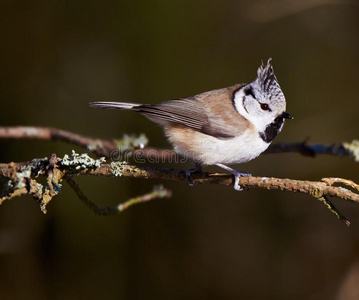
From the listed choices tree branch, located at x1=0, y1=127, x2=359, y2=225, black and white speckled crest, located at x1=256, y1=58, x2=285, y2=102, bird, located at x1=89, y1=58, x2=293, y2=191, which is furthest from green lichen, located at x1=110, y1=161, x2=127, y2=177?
black and white speckled crest, located at x1=256, y1=58, x2=285, y2=102

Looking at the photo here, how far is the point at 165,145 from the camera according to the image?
4336 millimetres

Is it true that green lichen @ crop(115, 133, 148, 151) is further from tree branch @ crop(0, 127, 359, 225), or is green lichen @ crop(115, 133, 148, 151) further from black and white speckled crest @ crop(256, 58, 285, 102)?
black and white speckled crest @ crop(256, 58, 285, 102)

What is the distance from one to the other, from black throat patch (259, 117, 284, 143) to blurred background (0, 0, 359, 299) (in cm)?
94

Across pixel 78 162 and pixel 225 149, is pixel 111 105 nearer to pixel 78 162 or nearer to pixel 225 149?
pixel 225 149

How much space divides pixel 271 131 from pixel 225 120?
1.14 ft

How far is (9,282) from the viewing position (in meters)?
3.39

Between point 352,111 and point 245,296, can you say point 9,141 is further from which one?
point 352,111

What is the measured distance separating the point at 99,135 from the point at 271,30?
6.96 ft

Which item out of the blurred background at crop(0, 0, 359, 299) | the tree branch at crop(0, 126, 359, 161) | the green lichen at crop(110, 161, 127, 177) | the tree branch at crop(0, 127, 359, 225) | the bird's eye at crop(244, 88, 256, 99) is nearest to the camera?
the tree branch at crop(0, 127, 359, 225)

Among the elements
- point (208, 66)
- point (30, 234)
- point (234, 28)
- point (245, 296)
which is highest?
point (234, 28)

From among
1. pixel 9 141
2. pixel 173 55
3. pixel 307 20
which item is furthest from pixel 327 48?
pixel 9 141

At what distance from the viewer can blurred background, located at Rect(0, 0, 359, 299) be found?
11.8 ft

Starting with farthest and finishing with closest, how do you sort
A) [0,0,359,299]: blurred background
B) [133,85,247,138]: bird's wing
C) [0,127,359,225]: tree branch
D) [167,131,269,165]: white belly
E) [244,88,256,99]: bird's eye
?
1. [0,0,359,299]: blurred background
2. [244,88,256,99]: bird's eye
3. [133,85,247,138]: bird's wing
4. [167,131,269,165]: white belly
5. [0,127,359,225]: tree branch

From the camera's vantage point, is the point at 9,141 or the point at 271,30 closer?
the point at 9,141
